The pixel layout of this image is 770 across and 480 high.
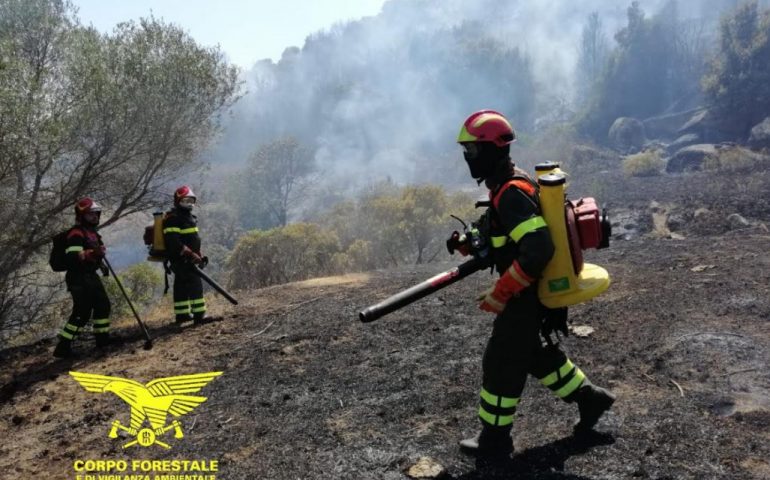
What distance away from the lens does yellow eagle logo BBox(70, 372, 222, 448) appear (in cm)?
417

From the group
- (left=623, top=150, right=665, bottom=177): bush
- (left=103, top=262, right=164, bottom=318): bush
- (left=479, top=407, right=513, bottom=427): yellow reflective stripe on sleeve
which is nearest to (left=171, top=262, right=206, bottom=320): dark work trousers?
(left=479, top=407, right=513, bottom=427): yellow reflective stripe on sleeve

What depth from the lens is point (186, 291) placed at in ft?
23.6

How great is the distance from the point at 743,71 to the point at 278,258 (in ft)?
119

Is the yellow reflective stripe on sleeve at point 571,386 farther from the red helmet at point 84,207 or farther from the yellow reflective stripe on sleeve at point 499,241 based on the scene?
the red helmet at point 84,207

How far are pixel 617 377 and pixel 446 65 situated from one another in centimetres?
7347

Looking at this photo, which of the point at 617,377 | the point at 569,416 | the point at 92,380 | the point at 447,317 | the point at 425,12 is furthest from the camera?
the point at 425,12

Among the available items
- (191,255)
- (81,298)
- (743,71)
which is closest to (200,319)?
(191,255)

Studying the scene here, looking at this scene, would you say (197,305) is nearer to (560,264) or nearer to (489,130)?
(489,130)

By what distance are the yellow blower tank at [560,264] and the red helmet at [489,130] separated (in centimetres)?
34

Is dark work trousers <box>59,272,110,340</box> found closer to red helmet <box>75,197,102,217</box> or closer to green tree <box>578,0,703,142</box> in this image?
red helmet <box>75,197,102,217</box>

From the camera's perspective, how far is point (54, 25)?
29.7ft

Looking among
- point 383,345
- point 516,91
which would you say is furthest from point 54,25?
point 516,91

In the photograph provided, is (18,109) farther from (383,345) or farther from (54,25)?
(383,345)

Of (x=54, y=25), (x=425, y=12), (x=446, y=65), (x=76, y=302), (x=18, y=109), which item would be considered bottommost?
(x=76, y=302)
